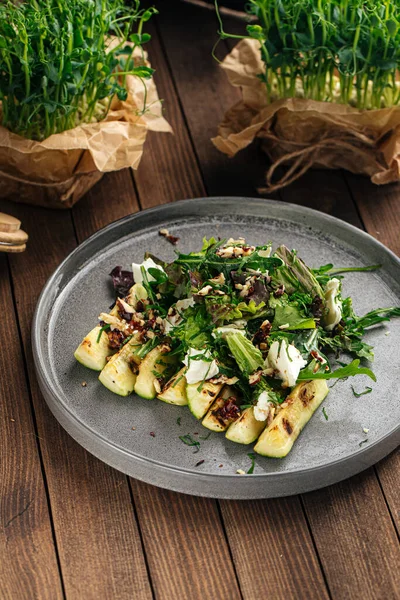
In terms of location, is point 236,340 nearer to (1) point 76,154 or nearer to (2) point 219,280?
(2) point 219,280

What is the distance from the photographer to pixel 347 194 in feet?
10.6

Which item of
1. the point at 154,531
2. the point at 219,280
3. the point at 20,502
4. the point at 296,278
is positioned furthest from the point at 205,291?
the point at 20,502

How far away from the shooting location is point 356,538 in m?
2.20

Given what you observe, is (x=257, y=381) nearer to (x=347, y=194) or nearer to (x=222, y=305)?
(x=222, y=305)

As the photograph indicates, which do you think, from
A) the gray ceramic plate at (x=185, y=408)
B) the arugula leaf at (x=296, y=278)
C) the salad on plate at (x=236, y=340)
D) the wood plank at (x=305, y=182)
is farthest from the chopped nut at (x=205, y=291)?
the wood plank at (x=305, y=182)

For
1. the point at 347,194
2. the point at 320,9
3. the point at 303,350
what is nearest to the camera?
the point at 303,350

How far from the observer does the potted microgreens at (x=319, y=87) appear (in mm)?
2793

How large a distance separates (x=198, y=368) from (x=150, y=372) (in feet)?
0.54

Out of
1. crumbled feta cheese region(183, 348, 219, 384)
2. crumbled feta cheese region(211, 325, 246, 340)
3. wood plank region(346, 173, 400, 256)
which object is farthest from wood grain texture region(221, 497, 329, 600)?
wood plank region(346, 173, 400, 256)

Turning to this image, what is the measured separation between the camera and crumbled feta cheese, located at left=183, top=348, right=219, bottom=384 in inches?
88.4

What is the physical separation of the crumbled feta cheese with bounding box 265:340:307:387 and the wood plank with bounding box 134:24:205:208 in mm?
1098

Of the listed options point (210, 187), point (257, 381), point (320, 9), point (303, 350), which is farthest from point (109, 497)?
point (320, 9)

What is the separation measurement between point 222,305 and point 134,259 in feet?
1.72

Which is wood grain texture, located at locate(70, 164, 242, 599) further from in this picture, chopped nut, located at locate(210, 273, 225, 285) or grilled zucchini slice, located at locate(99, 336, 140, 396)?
chopped nut, located at locate(210, 273, 225, 285)
